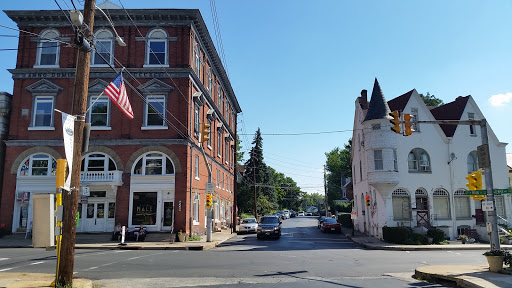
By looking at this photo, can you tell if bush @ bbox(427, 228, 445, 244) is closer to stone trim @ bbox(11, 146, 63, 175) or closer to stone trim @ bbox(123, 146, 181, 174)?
stone trim @ bbox(123, 146, 181, 174)

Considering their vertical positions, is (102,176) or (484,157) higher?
(102,176)

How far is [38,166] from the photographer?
2820 cm

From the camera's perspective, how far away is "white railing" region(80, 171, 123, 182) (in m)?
27.0

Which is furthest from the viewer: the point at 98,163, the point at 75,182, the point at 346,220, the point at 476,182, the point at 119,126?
the point at 346,220

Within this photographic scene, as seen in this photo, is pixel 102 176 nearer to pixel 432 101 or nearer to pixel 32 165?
pixel 32 165

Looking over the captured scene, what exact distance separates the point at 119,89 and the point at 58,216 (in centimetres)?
526

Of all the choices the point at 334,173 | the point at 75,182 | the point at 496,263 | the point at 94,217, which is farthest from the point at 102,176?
the point at 334,173

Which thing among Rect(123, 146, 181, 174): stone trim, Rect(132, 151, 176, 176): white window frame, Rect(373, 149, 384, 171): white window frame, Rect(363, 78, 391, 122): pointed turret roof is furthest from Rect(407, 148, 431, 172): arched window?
Rect(132, 151, 176, 176): white window frame

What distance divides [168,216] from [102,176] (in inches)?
218

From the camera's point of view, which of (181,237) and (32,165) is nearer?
(181,237)

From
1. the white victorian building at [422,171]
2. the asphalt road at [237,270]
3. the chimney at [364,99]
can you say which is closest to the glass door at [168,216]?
the asphalt road at [237,270]

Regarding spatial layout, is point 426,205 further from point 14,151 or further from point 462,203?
point 14,151

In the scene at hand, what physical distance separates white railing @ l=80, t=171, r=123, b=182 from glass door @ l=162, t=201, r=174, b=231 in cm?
384

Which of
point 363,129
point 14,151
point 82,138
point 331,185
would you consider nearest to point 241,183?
point 363,129
